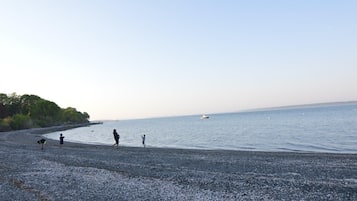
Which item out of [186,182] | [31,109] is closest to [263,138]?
[186,182]

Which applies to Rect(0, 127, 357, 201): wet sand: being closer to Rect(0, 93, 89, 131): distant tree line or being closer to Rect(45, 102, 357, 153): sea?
Rect(45, 102, 357, 153): sea

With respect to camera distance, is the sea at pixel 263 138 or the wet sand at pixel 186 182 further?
the sea at pixel 263 138

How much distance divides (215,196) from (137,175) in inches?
256

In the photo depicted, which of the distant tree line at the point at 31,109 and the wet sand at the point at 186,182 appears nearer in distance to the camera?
the wet sand at the point at 186,182

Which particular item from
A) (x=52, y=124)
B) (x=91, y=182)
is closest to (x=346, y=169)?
(x=91, y=182)

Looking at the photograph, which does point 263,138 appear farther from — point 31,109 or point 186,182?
point 31,109

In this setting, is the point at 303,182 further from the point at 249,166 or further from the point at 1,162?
the point at 1,162

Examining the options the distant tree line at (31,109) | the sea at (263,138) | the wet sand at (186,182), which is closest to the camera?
the wet sand at (186,182)

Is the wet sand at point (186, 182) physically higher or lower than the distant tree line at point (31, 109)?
lower

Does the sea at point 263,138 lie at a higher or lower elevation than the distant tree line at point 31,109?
lower

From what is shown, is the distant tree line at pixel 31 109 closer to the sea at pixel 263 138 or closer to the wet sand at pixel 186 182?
the sea at pixel 263 138

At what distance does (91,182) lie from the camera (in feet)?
52.0

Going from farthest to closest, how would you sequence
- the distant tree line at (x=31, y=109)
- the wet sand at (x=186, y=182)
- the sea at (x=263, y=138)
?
the distant tree line at (x=31, y=109) → the sea at (x=263, y=138) → the wet sand at (x=186, y=182)

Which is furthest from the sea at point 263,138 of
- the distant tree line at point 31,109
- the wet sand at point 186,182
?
the distant tree line at point 31,109
